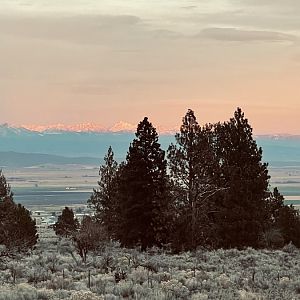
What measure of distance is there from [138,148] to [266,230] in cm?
1084

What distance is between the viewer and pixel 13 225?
36906 mm

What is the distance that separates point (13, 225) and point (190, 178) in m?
11.3

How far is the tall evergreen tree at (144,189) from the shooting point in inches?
1407

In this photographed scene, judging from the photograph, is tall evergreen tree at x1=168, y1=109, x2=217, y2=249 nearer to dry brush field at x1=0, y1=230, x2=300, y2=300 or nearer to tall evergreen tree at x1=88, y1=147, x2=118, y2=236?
dry brush field at x1=0, y1=230, x2=300, y2=300

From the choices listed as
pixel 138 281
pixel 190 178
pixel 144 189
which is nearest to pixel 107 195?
pixel 144 189

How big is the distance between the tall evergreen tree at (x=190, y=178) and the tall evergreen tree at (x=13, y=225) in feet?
27.9

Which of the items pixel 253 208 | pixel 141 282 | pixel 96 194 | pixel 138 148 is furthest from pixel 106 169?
pixel 141 282

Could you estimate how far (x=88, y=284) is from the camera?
1602 centimetres

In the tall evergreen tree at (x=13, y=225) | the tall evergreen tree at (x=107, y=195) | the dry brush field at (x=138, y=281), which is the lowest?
the dry brush field at (x=138, y=281)

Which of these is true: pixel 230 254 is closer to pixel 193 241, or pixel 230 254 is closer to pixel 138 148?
pixel 193 241

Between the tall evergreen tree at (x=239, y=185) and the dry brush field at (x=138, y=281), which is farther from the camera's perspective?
the tall evergreen tree at (x=239, y=185)

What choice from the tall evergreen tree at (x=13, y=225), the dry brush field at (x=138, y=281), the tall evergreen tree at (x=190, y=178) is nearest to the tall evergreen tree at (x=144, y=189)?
the tall evergreen tree at (x=190, y=178)

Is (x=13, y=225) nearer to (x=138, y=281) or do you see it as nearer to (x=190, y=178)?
(x=190, y=178)

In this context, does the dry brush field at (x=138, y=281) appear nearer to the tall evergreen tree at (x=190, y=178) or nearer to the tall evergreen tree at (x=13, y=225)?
the tall evergreen tree at (x=13, y=225)
